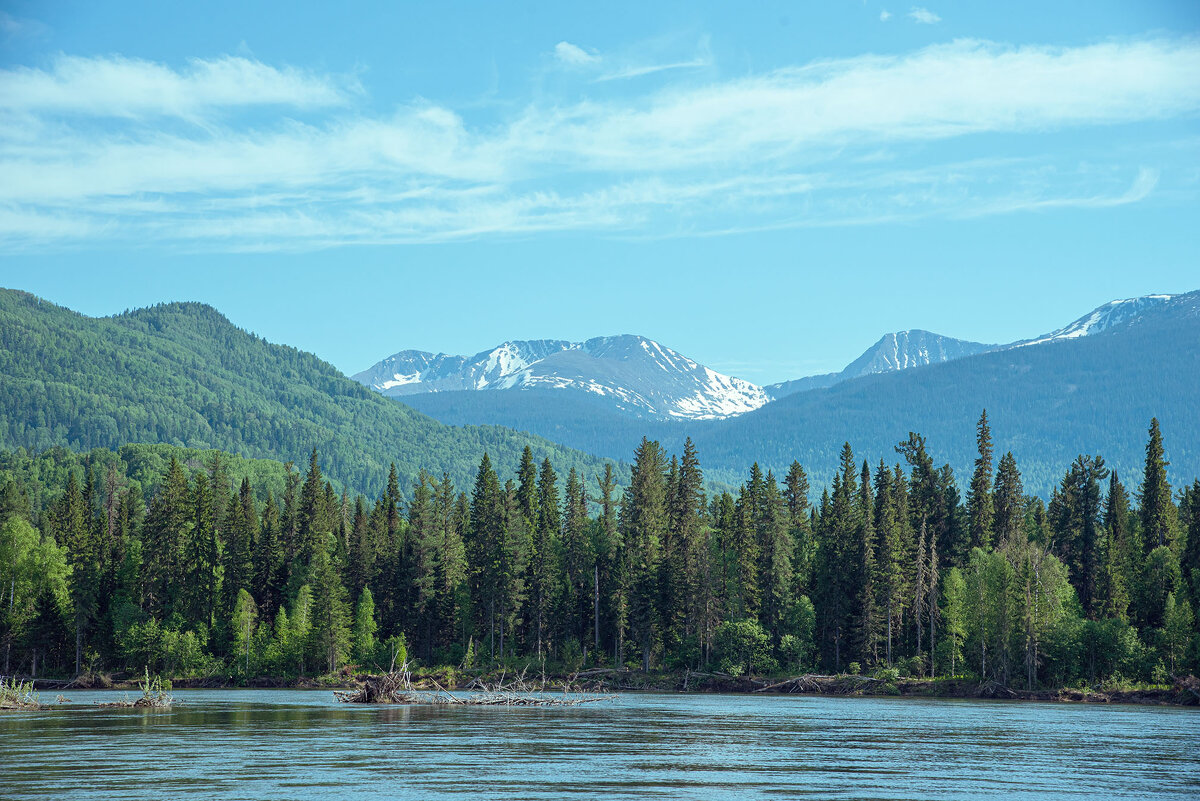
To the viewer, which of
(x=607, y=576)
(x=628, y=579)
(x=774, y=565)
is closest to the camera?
(x=774, y=565)

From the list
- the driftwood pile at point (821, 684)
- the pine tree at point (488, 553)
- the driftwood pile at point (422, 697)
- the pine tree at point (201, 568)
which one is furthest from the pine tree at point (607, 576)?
the pine tree at point (201, 568)

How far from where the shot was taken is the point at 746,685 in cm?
12375

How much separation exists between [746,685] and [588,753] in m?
67.3

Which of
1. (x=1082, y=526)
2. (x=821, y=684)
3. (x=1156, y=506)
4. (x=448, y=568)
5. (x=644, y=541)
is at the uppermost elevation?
(x=1156, y=506)

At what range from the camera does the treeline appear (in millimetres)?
123000

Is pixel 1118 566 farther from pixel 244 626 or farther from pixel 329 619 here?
pixel 244 626

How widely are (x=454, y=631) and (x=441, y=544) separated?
1009cm

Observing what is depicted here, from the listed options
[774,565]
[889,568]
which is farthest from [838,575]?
[774,565]

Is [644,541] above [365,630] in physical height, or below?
above

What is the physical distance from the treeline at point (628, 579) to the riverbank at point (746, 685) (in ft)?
6.54

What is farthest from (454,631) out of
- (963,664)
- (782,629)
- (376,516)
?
(963,664)

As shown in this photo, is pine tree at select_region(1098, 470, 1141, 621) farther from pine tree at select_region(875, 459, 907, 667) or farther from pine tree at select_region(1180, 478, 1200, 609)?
pine tree at select_region(875, 459, 907, 667)

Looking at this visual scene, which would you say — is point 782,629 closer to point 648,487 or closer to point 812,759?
point 648,487

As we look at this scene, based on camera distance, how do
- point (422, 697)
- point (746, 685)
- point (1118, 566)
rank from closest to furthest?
point (422, 697)
point (746, 685)
point (1118, 566)
